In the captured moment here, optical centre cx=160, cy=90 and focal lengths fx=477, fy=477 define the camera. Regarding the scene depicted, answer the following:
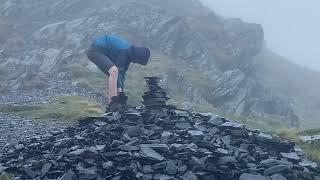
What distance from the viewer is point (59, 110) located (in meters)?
27.2

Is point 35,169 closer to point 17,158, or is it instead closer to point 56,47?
point 17,158

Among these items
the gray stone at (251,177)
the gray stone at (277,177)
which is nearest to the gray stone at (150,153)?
the gray stone at (251,177)

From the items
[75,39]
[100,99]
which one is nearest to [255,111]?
[100,99]

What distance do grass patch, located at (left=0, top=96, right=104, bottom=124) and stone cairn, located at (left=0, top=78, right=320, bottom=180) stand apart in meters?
7.58

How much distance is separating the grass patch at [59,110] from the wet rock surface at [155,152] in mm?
7735

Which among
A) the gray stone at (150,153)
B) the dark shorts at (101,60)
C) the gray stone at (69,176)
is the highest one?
the dark shorts at (101,60)

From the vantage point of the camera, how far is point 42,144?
16.6 m

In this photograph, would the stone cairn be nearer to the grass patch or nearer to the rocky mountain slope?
the grass patch

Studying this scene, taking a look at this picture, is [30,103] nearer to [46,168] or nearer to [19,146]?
[19,146]

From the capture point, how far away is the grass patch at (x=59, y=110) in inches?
1003

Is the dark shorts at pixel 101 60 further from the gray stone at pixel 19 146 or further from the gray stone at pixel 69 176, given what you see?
the gray stone at pixel 69 176

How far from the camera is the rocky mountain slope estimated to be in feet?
150

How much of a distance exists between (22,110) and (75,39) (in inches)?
1204

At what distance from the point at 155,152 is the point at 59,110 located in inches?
566
